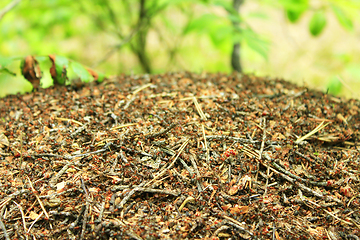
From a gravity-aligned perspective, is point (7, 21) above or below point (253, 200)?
above

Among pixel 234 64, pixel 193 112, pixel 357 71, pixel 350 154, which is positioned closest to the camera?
pixel 350 154

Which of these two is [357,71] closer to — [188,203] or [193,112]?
[193,112]

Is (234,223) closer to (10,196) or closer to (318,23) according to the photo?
(10,196)

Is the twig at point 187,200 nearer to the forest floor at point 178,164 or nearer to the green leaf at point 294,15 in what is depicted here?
the forest floor at point 178,164

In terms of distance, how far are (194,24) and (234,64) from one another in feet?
3.33

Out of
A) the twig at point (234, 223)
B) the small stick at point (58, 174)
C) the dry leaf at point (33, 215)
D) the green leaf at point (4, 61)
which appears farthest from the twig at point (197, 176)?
the green leaf at point (4, 61)

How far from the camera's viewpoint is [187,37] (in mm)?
4984

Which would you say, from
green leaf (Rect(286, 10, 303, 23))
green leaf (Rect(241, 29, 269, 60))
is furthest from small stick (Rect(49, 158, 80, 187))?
green leaf (Rect(286, 10, 303, 23))

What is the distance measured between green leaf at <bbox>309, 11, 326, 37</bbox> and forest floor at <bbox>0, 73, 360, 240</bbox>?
1031 millimetres

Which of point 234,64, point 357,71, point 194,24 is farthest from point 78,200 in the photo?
point 357,71

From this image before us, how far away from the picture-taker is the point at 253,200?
4.04 feet

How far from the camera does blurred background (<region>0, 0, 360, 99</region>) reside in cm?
240

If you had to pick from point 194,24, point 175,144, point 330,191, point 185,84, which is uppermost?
point 194,24

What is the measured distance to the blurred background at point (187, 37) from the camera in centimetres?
240
